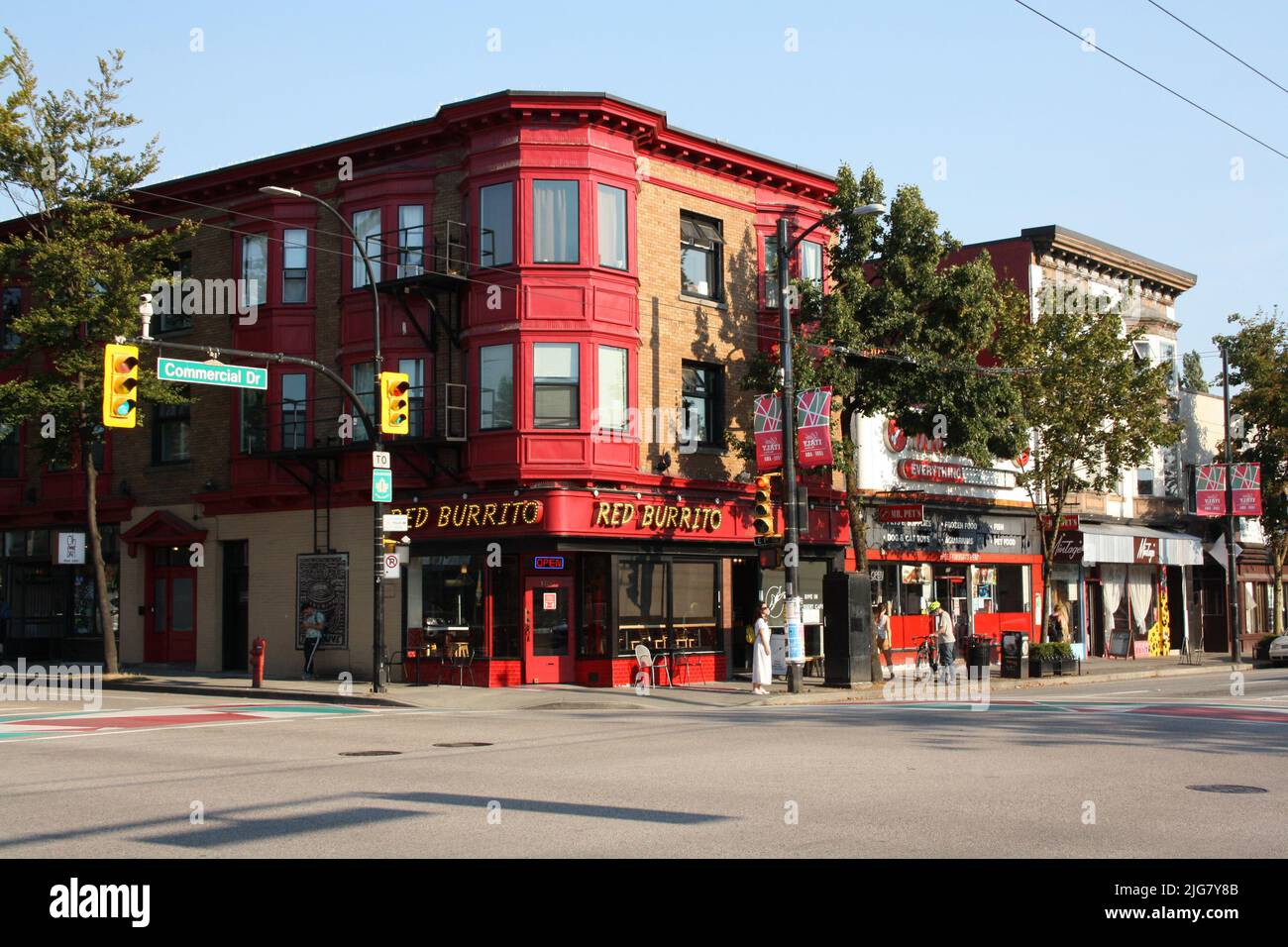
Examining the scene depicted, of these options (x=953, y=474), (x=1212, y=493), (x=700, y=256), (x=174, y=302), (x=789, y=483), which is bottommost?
(x=789, y=483)

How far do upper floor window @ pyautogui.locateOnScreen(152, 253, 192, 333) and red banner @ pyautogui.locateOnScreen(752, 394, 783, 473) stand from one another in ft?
54.2

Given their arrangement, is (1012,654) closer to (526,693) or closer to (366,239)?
(526,693)

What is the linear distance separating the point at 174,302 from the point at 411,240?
28.1ft

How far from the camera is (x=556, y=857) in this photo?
900cm

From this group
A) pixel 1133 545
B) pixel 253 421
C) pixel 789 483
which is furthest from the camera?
pixel 1133 545

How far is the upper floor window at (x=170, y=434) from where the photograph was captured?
36500 millimetres

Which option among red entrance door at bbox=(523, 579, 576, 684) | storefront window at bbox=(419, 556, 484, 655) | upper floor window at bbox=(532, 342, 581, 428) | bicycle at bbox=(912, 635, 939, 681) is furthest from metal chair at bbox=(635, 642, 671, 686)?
bicycle at bbox=(912, 635, 939, 681)

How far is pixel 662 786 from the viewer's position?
→ 42.1 ft

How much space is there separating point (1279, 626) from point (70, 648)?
138 feet

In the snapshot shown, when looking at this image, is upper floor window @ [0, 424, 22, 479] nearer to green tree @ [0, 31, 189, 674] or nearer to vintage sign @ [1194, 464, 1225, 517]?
green tree @ [0, 31, 189, 674]

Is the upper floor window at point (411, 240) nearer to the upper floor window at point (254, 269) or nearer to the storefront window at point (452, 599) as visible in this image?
the upper floor window at point (254, 269)

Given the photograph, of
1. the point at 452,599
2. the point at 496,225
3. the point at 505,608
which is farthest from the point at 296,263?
the point at 505,608

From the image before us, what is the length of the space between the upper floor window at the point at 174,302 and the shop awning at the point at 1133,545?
2812cm

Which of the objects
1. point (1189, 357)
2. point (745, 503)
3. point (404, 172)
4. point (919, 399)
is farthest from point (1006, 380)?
point (1189, 357)
